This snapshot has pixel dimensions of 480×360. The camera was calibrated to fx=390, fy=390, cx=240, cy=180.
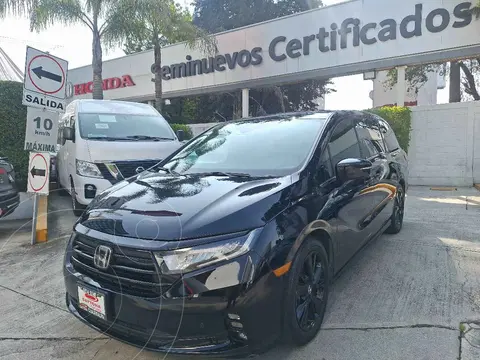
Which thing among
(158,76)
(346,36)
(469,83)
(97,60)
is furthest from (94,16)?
(469,83)

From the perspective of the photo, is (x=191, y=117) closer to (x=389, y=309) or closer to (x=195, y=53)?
(x=195, y=53)

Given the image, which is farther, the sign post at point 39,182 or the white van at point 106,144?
the white van at point 106,144

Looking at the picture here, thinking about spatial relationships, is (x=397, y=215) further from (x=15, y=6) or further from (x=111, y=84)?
(x=111, y=84)

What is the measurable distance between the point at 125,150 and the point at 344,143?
3.67 metres

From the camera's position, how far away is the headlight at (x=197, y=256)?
2.12m

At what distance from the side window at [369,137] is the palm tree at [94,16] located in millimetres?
10822

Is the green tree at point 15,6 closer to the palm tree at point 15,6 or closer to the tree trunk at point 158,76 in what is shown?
the palm tree at point 15,6

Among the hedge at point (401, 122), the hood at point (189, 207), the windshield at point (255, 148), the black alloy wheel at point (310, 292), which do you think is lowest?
the black alloy wheel at point (310, 292)

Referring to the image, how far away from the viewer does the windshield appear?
3129 millimetres

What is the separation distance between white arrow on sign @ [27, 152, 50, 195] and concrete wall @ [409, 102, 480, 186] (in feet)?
29.6

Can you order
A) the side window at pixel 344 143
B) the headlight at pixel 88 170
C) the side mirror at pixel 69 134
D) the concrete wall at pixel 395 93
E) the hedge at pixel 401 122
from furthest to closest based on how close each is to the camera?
the concrete wall at pixel 395 93 < the hedge at pixel 401 122 < the side mirror at pixel 69 134 < the headlight at pixel 88 170 < the side window at pixel 344 143

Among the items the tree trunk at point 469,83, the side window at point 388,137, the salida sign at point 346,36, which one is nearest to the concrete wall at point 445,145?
the salida sign at point 346,36

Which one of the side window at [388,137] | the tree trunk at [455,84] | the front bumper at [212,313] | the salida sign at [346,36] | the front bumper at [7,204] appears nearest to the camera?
the front bumper at [212,313]

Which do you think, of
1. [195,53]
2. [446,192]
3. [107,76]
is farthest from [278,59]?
[107,76]
